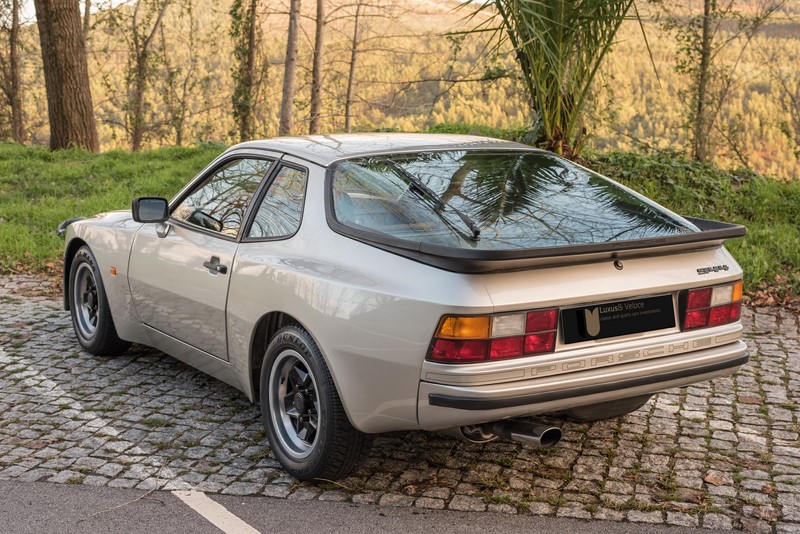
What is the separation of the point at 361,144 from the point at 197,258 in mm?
1072

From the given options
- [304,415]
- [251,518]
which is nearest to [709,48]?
[304,415]

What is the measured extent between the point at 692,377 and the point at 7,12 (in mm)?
29776

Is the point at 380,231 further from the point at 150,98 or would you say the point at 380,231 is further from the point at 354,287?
the point at 150,98

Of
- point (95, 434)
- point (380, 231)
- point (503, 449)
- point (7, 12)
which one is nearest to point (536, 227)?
point (380, 231)

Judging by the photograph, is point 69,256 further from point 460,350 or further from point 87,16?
point 87,16

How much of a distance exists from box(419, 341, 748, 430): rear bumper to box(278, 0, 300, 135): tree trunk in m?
14.9

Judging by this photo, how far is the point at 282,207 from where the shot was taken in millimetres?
4547

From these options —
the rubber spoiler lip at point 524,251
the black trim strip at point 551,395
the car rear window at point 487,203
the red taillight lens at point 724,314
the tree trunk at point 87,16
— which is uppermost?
the tree trunk at point 87,16

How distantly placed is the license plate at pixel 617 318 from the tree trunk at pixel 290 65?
14.8 meters

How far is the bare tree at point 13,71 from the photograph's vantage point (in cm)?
2914

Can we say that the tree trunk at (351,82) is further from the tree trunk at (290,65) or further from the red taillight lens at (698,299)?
the red taillight lens at (698,299)

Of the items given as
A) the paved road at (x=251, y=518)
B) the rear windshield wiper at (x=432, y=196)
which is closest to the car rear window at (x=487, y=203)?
the rear windshield wiper at (x=432, y=196)

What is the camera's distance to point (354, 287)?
381 centimetres

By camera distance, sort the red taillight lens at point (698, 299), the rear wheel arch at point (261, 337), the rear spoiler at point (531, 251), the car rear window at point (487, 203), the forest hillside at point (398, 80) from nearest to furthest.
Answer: the rear spoiler at point (531, 251) → the car rear window at point (487, 203) → the red taillight lens at point (698, 299) → the rear wheel arch at point (261, 337) → the forest hillside at point (398, 80)
